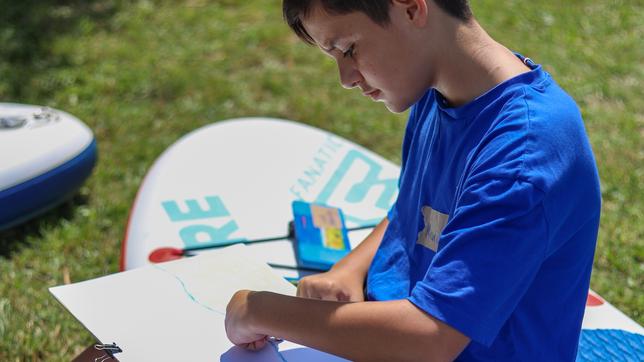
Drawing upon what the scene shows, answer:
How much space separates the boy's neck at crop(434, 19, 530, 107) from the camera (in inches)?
51.8

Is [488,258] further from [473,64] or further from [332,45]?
[332,45]

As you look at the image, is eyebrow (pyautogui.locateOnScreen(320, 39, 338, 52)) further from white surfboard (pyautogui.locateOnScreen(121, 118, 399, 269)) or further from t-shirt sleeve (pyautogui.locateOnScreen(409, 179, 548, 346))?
white surfboard (pyautogui.locateOnScreen(121, 118, 399, 269))

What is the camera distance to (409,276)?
1544mm

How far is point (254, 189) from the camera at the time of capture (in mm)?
2455

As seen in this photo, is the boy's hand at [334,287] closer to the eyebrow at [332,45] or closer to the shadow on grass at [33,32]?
the eyebrow at [332,45]

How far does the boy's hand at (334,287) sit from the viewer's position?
1646mm

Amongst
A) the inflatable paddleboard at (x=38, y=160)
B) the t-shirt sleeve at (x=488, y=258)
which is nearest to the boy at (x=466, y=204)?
the t-shirt sleeve at (x=488, y=258)

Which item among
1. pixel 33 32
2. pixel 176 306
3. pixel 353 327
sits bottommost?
pixel 33 32

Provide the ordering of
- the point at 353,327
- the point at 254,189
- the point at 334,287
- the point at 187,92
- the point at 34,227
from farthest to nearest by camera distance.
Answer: the point at 187,92 → the point at 34,227 → the point at 254,189 → the point at 334,287 → the point at 353,327

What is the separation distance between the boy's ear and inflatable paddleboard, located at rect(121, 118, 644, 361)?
97 cm

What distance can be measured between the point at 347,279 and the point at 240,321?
346mm

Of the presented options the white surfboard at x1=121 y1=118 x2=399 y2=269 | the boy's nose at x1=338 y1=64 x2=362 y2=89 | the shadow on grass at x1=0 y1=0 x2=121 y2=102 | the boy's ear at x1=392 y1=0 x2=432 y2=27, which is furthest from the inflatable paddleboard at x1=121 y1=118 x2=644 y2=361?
the shadow on grass at x1=0 y1=0 x2=121 y2=102

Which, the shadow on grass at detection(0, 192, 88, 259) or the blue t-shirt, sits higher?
the blue t-shirt

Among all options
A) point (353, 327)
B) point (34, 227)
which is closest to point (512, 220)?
point (353, 327)
